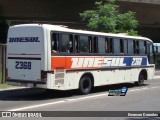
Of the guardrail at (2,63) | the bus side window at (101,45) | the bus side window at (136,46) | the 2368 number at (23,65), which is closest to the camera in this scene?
the 2368 number at (23,65)

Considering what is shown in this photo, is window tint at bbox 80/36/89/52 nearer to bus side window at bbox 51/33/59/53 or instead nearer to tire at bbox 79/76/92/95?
tire at bbox 79/76/92/95

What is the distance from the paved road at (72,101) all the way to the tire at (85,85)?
0.36 m

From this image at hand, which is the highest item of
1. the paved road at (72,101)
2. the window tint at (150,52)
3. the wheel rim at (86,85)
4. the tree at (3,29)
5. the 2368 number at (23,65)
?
the tree at (3,29)

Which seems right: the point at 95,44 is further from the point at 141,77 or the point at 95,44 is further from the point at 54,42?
the point at 141,77

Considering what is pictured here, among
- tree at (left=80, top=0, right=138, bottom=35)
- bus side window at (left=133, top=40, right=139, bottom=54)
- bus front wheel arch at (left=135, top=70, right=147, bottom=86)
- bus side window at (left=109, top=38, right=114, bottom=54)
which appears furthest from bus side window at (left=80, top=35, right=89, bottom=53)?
tree at (left=80, top=0, right=138, bottom=35)

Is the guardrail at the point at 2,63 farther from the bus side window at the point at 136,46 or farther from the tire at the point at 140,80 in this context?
the tire at the point at 140,80

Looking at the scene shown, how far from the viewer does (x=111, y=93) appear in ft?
53.6

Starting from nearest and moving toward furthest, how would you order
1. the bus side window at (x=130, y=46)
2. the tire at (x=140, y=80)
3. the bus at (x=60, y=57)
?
the bus at (x=60, y=57)
the bus side window at (x=130, y=46)
the tire at (x=140, y=80)

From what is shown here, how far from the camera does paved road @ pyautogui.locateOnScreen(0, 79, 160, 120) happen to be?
45.8 ft

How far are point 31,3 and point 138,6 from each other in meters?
13.1

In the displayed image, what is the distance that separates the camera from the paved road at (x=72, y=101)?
1395cm

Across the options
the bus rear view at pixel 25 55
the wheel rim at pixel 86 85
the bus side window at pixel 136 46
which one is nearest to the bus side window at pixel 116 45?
the bus side window at pixel 136 46

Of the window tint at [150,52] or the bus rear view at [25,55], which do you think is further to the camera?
the window tint at [150,52]

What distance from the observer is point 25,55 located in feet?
56.5
